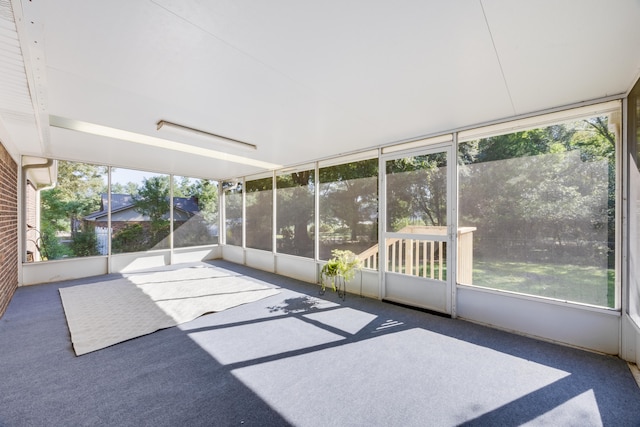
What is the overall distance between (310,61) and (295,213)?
3.99 m

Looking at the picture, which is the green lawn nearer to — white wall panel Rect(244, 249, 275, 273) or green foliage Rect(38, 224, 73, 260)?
white wall panel Rect(244, 249, 275, 273)

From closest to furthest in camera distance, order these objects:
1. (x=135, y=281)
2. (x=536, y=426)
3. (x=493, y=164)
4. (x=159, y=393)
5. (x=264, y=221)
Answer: (x=536, y=426)
(x=159, y=393)
(x=493, y=164)
(x=135, y=281)
(x=264, y=221)

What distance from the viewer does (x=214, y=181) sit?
7.72 metres

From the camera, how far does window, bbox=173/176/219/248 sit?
6902mm

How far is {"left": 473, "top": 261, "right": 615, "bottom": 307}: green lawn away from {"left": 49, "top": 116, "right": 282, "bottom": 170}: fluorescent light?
424cm

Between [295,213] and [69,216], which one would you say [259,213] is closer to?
[295,213]

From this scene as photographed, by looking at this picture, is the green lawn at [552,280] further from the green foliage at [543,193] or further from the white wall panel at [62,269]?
the white wall panel at [62,269]

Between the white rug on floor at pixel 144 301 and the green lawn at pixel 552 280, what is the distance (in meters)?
3.10

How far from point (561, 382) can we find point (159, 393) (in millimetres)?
3007

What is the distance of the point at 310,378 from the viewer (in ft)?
6.79

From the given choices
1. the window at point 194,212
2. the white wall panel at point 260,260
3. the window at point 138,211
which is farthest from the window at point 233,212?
the window at point 138,211

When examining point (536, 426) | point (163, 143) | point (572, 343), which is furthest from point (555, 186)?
point (163, 143)

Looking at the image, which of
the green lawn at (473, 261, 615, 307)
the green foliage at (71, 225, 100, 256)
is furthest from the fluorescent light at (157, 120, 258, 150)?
the green foliage at (71, 225, 100, 256)

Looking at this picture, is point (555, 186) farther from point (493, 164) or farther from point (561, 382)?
point (561, 382)
